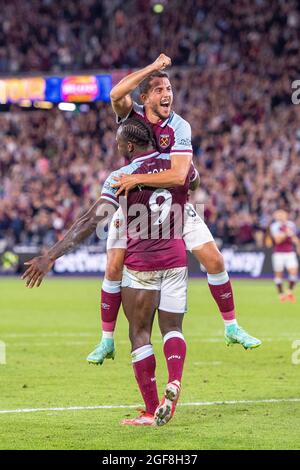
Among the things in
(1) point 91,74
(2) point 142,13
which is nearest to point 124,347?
(1) point 91,74

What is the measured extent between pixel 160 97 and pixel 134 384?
387 cm

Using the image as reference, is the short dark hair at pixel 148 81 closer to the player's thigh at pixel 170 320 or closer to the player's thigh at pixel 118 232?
the player's thigh at pixel 118 232

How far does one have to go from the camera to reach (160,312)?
8.49m

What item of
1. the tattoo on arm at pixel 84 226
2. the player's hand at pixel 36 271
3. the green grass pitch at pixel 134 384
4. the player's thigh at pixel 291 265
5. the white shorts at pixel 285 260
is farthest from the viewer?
the white shorts at pixel 285 260

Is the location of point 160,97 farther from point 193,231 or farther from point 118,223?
point 193,231

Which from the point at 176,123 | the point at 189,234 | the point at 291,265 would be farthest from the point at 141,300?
the point at 291,265

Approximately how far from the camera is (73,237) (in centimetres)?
801

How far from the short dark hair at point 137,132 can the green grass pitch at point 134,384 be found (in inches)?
91.6

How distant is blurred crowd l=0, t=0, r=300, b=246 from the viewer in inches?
1236

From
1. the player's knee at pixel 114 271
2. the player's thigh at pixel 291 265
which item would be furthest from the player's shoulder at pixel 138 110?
the player's thigh at pixel 291 265

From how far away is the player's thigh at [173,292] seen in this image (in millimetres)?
8422

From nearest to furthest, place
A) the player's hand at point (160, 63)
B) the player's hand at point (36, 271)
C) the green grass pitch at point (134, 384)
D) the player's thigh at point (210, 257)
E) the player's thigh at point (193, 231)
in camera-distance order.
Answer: the player's hand at point (36, 271) < the green grass pitch at point (134, 384) < the player's hand at point (160, 63) < the player's thigh at point (193, 231) < the player's thigh at point (210, 257)
